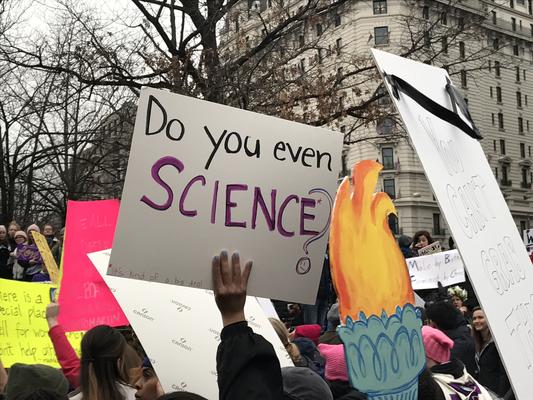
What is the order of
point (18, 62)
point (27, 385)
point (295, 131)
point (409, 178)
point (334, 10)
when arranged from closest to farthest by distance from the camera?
point (295, 131), point (27, 385), point (18, 62), point (334, 10), point (409, 178)

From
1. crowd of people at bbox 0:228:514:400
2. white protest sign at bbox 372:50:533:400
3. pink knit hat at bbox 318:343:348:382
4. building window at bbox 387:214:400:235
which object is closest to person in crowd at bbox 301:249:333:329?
building window at bbox 387:214:400:235

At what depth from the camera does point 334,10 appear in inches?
535

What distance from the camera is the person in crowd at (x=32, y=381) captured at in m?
2.54

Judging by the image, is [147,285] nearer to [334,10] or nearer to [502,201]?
[502,201]

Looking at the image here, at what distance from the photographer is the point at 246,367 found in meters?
1.76

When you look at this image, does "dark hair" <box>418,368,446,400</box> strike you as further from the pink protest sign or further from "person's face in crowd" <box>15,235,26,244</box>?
"person's face in crowd" <box>15,235,26,244</box>

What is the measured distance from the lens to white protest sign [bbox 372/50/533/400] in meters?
1.86

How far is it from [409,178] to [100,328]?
2110 inches

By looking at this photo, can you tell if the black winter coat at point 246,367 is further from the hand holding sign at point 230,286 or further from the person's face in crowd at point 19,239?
the person's face in crowd at point 19,239

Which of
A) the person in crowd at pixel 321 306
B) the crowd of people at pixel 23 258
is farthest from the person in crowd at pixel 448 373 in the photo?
the crowd of people at pixel 23 258

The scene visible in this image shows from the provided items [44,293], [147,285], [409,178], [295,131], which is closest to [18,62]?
[44,293]

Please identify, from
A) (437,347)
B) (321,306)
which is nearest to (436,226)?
(321,306)

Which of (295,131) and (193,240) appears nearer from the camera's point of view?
(193,240)

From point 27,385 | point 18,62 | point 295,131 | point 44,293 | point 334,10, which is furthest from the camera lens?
point 334,10
